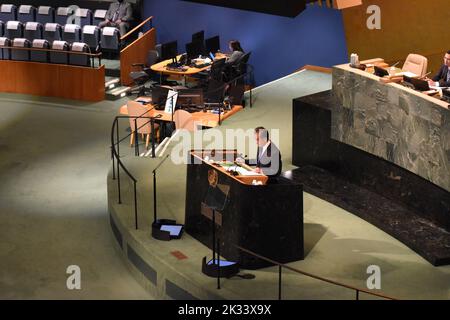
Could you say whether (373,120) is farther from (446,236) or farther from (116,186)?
(116,186)

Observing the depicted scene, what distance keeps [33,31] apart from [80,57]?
206 centimetres

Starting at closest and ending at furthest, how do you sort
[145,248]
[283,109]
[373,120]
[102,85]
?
1. [145,248]
2. [373,120]
3. [283,109]
4. [102,85]

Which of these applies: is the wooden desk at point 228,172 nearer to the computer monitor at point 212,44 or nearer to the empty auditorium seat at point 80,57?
the empty auditorium seat at point 80,57

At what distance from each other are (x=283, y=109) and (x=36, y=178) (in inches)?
164

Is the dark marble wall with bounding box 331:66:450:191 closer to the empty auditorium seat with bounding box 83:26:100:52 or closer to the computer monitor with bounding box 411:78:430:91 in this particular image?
the computer monitor with bounding box 411:78:430:91

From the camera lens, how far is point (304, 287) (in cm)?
923

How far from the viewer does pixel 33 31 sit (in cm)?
1875

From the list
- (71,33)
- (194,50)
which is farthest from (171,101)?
(71,33)

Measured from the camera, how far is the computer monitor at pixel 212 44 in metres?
17.7

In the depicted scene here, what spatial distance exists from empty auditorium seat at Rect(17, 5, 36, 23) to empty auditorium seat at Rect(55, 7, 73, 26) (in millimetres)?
573

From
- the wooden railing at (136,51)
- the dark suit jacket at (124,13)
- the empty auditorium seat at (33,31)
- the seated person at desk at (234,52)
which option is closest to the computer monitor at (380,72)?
the seated person at desk at (234,52)

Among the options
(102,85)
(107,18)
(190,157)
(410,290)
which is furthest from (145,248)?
(107,18)

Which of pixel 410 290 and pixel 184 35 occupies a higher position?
pixel 184 35
